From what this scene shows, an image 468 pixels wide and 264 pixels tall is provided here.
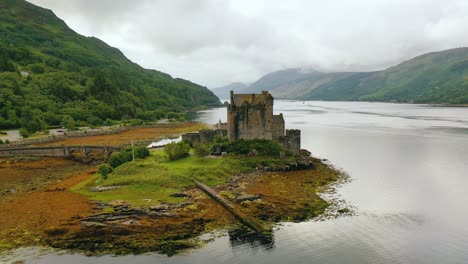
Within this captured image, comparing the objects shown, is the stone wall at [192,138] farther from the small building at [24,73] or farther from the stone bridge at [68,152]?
the small building at [24,73]

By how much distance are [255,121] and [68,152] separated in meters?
45.2

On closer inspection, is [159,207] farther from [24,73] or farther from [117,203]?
[24,73]

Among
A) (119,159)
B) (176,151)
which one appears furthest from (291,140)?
(119,159)

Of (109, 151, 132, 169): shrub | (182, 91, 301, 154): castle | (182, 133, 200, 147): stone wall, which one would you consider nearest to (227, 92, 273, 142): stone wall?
(182, 91, 301, 154): castle

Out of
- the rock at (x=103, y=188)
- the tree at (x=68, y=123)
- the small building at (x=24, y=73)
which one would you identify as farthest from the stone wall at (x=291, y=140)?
the small building at (x=24, y=73)

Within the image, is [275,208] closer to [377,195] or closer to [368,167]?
[377,195]

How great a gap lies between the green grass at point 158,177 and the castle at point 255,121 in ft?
25.2

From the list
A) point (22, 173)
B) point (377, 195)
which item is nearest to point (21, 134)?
point (22, 173)

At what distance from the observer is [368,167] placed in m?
71.1

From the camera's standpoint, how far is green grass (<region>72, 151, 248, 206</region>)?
4588 centimetres

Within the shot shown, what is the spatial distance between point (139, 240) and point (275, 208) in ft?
52.6

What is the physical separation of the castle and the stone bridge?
29707mm

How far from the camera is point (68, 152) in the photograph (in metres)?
83.9

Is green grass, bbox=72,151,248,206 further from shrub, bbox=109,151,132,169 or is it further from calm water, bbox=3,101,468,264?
calm water, bbox=3,101,468,264
